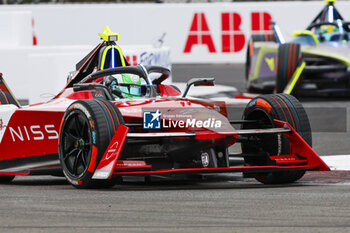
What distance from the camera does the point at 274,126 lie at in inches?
338

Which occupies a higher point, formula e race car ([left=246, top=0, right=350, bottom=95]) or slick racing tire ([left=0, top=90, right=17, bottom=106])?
slick racing tire ([left=0, top=90, right=17, bottom=106])

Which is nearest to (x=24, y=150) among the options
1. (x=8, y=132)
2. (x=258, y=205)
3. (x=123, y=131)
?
(x=8, y=132)

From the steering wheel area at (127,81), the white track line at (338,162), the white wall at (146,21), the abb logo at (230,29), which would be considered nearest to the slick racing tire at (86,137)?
the steering wheel area at (127,81)

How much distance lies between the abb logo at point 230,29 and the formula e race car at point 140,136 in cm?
1603

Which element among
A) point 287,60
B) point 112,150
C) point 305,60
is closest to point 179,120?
point 112,150

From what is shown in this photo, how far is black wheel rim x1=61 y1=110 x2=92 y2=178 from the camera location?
8.14 metres

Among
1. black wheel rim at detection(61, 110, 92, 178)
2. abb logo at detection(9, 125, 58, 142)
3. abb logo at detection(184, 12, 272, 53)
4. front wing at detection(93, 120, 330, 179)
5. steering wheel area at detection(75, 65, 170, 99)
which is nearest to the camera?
front wing at detection(93, 120, 330, 179)

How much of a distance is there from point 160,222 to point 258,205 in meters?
0.97

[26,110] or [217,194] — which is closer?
[217,194]

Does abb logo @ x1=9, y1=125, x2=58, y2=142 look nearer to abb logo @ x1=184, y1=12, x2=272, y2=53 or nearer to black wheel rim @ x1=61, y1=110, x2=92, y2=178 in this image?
black wheel rim @ x1=61, y1=110, x2=92, y2=178

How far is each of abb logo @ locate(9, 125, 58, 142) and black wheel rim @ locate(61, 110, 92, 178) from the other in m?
0.53

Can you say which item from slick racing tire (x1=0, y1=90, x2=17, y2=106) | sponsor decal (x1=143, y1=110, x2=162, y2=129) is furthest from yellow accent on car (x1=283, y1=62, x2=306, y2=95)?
sponsor decal (x1=143, y1=110, x2=162, y2=129)

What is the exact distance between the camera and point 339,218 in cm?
652

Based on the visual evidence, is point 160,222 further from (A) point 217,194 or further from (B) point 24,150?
(B) point 24,150
